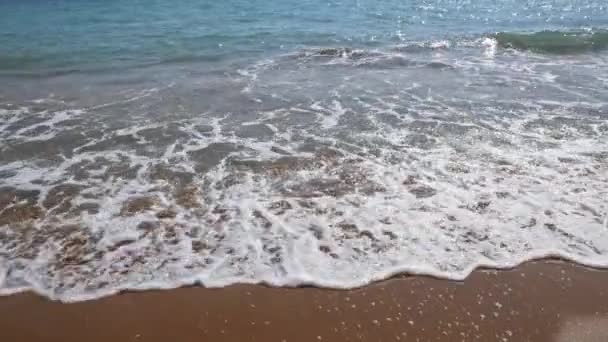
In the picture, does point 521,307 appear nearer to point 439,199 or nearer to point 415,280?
point 415,280

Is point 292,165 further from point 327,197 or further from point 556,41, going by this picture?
point 556,41

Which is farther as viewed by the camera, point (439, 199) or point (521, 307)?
point (439, 199)

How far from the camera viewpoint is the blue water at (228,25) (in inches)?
599

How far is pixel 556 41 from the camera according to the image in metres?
16.5

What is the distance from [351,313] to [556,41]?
16.0 metres

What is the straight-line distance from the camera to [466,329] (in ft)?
12.6

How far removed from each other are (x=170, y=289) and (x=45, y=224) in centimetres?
203

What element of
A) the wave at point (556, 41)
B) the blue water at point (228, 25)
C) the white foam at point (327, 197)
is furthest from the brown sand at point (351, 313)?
the wave at point (556, 41)

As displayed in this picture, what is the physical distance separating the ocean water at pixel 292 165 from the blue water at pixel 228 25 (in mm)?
354

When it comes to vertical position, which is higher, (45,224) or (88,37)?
(88,37)

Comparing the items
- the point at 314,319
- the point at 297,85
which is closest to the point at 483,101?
the point at 297,85

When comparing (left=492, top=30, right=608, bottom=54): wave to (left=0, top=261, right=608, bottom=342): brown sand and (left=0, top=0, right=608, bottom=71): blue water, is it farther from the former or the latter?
(left=0, top=261, right=608, bottom=342): brown sand

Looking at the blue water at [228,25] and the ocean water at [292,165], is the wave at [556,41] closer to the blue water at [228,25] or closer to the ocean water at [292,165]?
the ocean water at [292,165]

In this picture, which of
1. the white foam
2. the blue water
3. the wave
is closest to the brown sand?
the white foam
